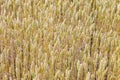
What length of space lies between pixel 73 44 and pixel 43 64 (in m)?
0.30

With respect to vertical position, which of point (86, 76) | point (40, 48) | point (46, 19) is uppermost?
point (46, 19)

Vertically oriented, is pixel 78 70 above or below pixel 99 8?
below

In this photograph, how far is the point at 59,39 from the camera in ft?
6.43

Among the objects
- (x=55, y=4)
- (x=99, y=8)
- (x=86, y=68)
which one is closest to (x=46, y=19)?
(x=55, y=4)

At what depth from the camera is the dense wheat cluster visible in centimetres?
171

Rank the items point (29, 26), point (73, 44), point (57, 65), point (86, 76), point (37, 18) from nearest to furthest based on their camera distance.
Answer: point (86, 76) → point (57, 65) → point (73, 44) → point (29, 26) → point (37, 18)

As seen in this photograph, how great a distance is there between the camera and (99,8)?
2.34 meters

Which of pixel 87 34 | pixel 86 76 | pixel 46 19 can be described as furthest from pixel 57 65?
pixel 46 19

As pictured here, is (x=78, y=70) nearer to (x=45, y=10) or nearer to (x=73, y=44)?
(x=73, y=44)

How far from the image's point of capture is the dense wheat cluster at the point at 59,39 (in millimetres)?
1711

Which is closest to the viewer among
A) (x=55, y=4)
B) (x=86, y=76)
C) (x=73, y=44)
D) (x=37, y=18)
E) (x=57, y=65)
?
(x=86, y=76)

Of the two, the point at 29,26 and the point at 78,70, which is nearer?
the point at 78,70

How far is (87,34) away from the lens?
2.03m

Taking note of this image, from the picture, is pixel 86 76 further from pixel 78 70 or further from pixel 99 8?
pixel 99 8
